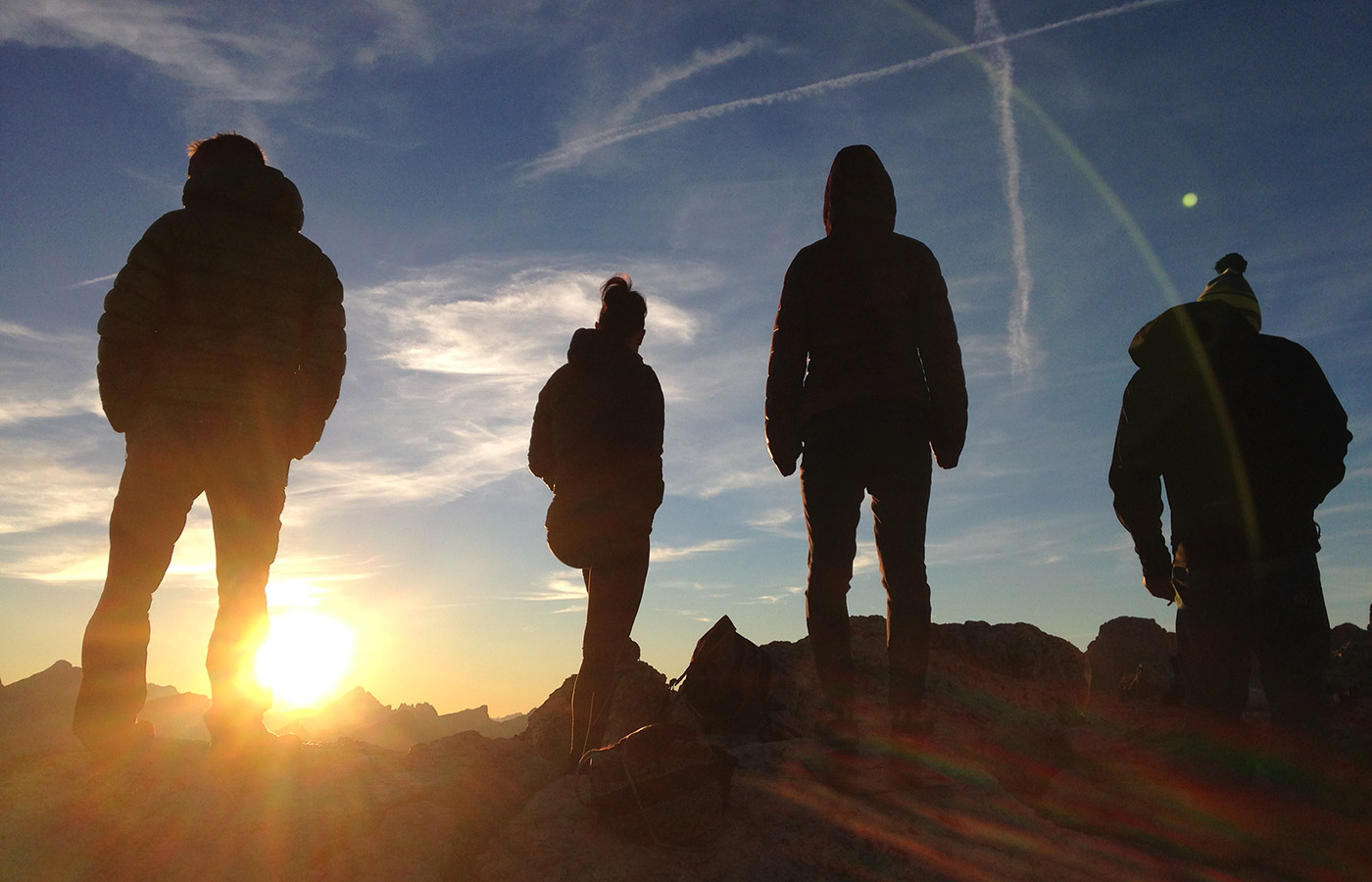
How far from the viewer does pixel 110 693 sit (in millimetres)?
3324

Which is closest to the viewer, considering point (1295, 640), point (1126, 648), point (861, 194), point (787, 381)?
point (1295, 640)

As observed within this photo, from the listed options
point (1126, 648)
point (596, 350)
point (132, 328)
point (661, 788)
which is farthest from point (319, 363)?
point (1126, 648)

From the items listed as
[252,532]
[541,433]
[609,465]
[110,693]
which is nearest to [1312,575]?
[609,465]

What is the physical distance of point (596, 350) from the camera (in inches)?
164

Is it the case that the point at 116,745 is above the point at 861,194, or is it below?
below

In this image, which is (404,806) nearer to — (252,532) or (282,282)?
(252,532)

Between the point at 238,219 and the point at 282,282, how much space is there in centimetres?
40

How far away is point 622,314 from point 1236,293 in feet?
10.8

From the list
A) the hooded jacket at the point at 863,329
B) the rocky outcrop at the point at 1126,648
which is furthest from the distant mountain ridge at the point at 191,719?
the rocky outcrop at the point at 1126,648

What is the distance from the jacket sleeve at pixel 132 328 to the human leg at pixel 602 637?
8.01ft

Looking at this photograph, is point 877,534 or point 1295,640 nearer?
point 1295,640

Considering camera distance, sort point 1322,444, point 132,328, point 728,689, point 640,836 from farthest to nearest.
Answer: point 728,689 → point 132,328 → point 1322,444 → point 640,836

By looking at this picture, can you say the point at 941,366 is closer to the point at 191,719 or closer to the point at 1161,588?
the point at 1161,588

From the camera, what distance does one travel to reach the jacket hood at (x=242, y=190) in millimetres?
3902
